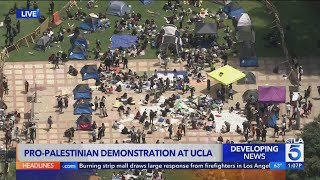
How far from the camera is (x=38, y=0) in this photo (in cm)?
16325

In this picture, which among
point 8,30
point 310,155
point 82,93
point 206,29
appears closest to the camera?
point 310,155

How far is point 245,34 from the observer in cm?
15388

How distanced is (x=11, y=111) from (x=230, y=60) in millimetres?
27595

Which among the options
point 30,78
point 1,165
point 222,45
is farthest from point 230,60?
point 1,165

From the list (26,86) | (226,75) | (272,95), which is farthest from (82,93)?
(272,95)

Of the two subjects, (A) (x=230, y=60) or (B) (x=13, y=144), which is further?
(A) (x=230, y=60)

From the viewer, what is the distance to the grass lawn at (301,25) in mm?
154125

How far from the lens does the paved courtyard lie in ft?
451

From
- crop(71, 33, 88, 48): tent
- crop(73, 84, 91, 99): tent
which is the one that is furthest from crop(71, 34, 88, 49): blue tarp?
crop(73, 84, 91, 99): tent

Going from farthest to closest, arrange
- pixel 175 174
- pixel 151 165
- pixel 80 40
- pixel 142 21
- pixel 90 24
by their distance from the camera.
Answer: pixel 142 21 < pixel 90 24 < pixel 80 40 < pixel 175 174 < pixel 151 165

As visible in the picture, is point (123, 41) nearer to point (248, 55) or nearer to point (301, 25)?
point (248, 55)

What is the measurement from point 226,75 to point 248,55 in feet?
25.5

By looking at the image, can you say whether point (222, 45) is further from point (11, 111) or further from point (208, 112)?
point (11, 111)

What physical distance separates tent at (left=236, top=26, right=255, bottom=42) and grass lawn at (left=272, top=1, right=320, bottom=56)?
15.2 feet
